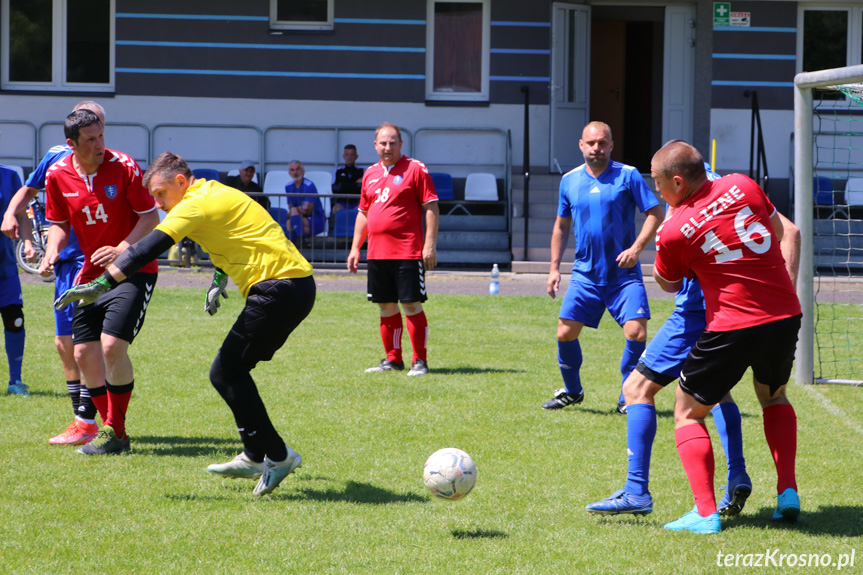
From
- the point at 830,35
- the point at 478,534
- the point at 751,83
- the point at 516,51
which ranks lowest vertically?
the point at 478,534

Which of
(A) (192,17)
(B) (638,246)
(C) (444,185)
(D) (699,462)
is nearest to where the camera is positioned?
(D) (699,462)

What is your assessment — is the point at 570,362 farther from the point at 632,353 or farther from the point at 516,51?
the point at 516,51

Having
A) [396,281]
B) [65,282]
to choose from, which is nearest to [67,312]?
[65,282]

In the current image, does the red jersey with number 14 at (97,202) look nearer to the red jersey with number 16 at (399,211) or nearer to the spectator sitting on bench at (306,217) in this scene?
the red jersey with number 16 at (399,211)

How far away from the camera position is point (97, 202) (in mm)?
6316

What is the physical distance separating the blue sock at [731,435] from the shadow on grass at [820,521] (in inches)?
9.7

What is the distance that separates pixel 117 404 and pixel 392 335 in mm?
3287

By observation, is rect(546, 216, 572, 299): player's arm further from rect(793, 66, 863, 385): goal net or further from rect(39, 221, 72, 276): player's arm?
rect(39, 221, 72, 276): player's arm

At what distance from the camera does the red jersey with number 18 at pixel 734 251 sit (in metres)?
4.59

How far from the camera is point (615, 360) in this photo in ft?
31.9

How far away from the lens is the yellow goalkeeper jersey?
17.2 ft

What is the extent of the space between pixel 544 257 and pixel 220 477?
450 inches

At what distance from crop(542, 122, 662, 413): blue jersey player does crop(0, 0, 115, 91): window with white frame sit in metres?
13.9

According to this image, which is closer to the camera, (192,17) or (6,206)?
(6,206)
